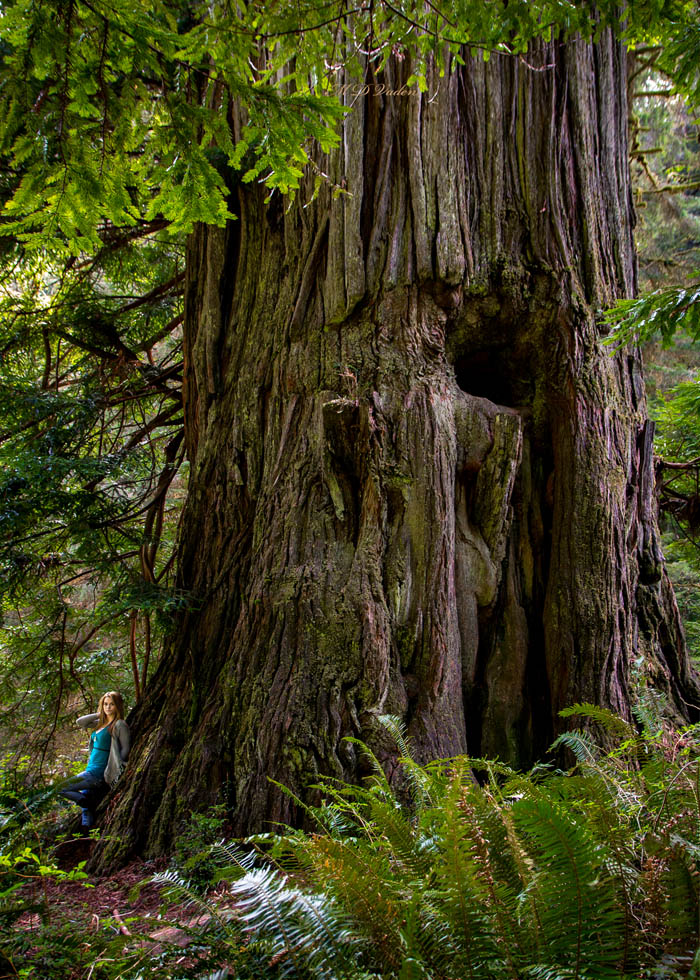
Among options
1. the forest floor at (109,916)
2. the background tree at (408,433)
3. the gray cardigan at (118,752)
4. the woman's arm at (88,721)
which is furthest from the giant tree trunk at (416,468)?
the woman's arm at (88,721)

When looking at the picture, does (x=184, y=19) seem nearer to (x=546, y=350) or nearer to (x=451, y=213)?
(x=451, y=213)

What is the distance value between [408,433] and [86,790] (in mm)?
3280

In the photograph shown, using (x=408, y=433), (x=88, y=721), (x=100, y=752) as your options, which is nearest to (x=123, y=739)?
(x=100, y=752)

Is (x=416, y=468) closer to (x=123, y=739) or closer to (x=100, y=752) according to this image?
(x=123, y=739)

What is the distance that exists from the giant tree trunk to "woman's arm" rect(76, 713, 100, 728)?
1681 mm

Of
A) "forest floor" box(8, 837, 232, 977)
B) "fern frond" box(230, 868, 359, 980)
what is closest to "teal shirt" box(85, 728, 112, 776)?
"forest floor" box(8, 837, 232, 977)

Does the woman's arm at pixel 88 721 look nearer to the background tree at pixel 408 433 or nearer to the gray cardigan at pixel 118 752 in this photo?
the gray cardigan at pixel 118 752

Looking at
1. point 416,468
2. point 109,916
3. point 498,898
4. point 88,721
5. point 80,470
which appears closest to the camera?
point 498,898

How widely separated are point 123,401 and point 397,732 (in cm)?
444

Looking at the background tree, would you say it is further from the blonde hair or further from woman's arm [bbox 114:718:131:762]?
the blonde hair

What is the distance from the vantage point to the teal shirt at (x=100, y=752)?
4.43 m

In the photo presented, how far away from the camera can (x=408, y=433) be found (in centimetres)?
364

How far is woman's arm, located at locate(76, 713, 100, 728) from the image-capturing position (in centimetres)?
520

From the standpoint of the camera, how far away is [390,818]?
5.41ft
